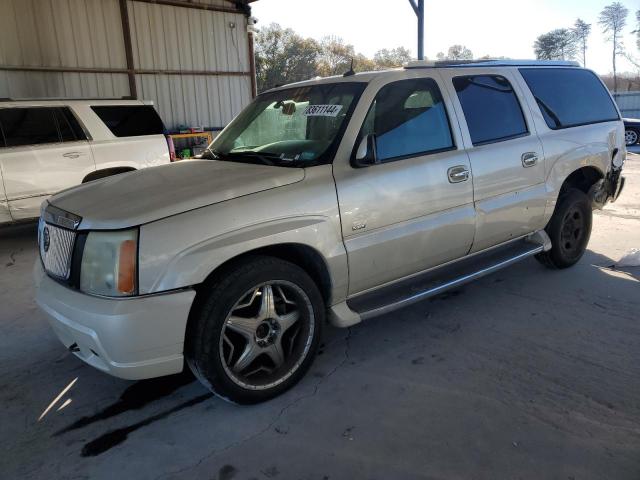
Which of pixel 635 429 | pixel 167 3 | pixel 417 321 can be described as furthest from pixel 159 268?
pixel 167 3

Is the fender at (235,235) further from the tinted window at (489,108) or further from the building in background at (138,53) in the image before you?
the building in background at (138,53)

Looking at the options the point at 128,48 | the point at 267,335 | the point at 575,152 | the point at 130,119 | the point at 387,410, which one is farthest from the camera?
the point at 128,48

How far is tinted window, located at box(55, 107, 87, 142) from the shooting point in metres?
7.00

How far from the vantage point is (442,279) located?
3.72 m

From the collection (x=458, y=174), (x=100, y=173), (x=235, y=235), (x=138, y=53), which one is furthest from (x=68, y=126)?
(x=138, y=53)

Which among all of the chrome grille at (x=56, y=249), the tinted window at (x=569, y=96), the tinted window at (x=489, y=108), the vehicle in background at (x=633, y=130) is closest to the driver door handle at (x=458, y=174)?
the tinted window at (x=489, y=108)

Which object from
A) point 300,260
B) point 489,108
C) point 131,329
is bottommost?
point 131,329

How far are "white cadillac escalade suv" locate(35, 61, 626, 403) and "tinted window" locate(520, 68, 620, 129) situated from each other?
42mm

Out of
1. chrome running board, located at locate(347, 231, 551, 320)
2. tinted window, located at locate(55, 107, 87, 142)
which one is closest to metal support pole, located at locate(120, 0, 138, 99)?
tinted window, located at locate(55, 107, 87, 142)

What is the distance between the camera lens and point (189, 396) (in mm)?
3096

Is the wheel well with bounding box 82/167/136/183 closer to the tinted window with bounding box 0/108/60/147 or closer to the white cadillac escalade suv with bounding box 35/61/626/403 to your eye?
the tinted window with bounding box 0/108/60/147

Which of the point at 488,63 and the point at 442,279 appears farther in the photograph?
the point at 488,63

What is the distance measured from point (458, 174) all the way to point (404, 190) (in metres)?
0.55

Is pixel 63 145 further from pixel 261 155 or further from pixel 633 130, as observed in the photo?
pixel 633 130
